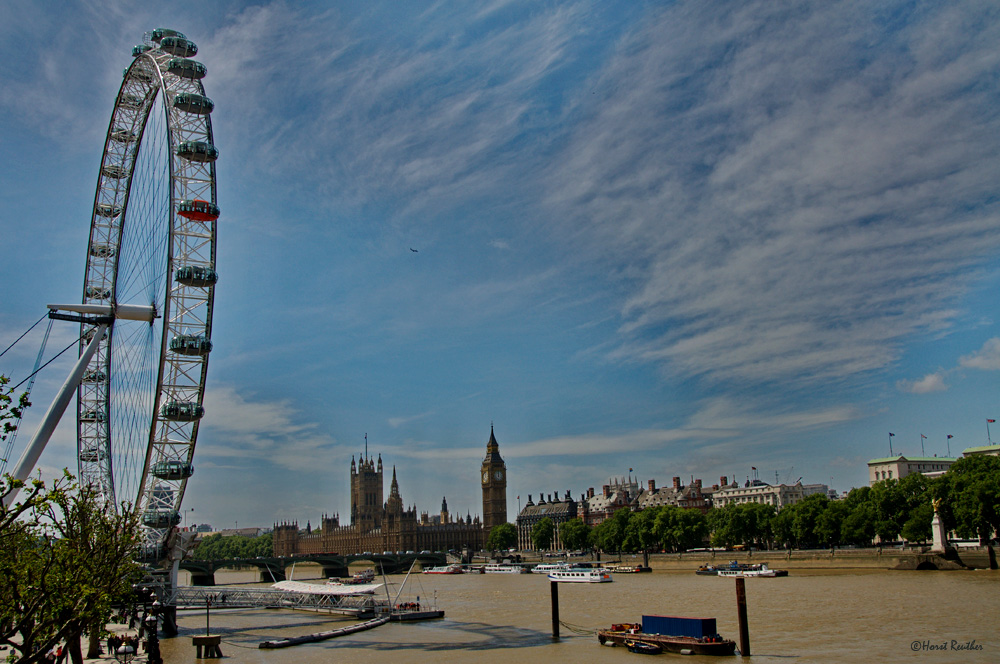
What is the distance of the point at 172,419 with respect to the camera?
4934 centimetres

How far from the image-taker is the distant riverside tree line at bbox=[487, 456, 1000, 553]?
7888cm

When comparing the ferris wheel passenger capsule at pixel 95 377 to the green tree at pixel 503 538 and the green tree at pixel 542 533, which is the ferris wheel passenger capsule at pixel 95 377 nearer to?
the green tree at pixel 542 533

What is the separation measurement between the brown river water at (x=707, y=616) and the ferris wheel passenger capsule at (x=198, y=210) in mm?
23338

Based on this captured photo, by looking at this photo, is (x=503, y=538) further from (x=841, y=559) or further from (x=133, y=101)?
(x=133, y=101)

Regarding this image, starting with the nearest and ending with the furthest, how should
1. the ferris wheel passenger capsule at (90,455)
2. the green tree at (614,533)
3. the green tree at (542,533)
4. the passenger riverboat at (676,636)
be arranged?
the passenger riverboat at (676,636), the ferris wheel passenger capsule at (90,455), the green tree at (614,533), the green tree at (542,533)

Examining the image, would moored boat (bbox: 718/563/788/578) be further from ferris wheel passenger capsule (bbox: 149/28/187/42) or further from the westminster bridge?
ferris wheel passenger capsule (bbox: 149/28/187/42)

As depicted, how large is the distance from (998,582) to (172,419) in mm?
54018

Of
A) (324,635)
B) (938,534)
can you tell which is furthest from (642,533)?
(324,635)

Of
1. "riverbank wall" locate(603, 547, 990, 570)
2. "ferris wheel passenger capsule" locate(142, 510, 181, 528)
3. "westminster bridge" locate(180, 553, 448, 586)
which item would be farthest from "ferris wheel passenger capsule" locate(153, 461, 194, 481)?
"riverbank wall" locate(603, 547, 990, 570)

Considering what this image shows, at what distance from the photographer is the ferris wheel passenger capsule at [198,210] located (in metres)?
47.7

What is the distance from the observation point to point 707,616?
4922 centimetres

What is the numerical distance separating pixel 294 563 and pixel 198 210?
2843 inches

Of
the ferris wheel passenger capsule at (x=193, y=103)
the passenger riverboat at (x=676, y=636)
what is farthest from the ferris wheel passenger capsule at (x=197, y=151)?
the passenger riverboat at (x=676, y=636)

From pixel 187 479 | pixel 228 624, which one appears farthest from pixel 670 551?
pixel 187 479
